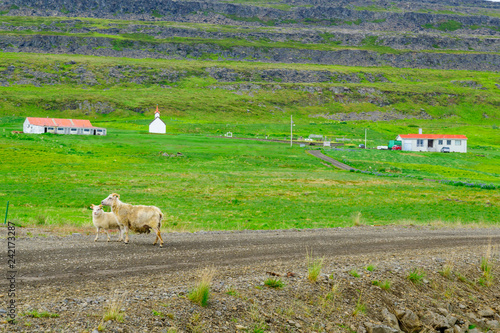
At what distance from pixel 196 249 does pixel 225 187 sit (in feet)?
111

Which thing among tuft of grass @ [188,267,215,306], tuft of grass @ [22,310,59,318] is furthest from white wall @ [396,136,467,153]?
tuft of grass @ [22,310,59,318]

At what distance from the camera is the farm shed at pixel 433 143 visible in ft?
415

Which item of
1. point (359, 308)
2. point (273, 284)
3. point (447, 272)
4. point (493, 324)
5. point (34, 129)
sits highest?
point (34, 129)

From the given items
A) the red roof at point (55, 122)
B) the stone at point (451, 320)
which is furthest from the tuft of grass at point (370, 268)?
the red roof at point (55, 122)

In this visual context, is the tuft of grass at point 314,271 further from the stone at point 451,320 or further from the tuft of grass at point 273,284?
the stone at point 451,320

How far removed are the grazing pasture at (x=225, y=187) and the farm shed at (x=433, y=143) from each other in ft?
95.6

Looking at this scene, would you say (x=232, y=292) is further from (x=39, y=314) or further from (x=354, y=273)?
(x=39, y=314)

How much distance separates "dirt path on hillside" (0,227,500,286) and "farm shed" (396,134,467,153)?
105074 millimetres

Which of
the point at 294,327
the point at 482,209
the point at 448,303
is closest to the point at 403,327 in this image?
the point at 448,303

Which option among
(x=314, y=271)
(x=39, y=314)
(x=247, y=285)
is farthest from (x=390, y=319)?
(x=39, y=314)

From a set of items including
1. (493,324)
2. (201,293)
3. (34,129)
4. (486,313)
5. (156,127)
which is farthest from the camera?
(156,127)

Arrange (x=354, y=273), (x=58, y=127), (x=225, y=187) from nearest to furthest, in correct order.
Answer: (x=354, y=273) < (x=225, y=187) < (x=58, y=127)

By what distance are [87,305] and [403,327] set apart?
10.7m

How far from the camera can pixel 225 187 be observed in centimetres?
5294
